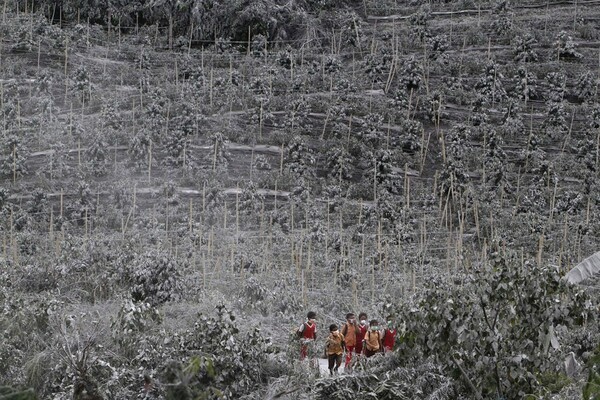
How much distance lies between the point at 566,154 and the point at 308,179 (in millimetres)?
5022

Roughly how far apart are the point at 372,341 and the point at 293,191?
7780 mm

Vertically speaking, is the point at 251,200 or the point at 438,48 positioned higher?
the point at 438,48

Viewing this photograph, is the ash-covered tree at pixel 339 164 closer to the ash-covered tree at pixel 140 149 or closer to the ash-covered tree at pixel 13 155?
the ash-covered tree at pixel 140 149

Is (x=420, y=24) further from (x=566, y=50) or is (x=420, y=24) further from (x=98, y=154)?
(x=98, y=154)

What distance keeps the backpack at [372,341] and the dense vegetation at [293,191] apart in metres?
0.53

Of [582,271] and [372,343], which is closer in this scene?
[582,271]

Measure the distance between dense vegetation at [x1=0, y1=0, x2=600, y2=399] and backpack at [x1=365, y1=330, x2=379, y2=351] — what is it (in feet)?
1.73

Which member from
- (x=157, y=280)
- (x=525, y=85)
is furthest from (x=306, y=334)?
Result: (x=525, y=85)

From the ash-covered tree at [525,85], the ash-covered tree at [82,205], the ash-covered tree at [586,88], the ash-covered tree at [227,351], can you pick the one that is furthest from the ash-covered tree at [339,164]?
the ash-covered tree at [227,351]

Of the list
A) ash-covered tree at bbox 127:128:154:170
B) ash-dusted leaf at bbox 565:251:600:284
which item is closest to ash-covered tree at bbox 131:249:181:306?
ash-dusted leaf at bbox 565:251:600:284

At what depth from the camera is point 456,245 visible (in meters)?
17.5

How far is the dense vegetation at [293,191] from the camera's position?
421 inches

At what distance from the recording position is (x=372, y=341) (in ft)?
39.1

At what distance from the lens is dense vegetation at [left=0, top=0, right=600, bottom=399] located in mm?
10688
